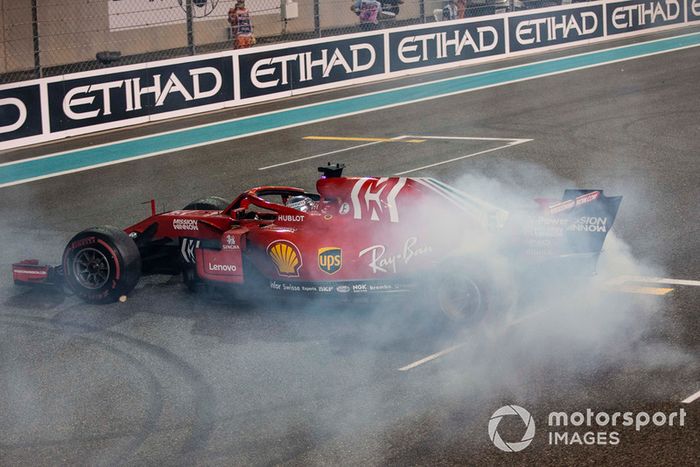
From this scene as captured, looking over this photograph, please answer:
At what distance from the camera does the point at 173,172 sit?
695 inches

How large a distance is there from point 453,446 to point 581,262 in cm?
290

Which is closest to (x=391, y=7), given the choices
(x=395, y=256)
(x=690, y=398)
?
(x=395, y=256)

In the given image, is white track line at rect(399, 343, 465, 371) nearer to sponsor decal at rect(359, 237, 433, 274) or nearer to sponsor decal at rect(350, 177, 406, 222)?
sponsor decal at rect(359, 237, 433, 274)

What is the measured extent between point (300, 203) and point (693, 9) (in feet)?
90.4

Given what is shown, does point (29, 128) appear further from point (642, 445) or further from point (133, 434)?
point (642, 445)

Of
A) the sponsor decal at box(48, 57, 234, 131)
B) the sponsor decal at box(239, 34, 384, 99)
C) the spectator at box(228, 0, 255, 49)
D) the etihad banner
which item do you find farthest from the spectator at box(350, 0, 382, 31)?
the sponsor decal at box(48, 57, 234, 131)

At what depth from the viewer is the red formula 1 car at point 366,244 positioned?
976 centimetres

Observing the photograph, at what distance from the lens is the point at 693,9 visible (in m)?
35.1

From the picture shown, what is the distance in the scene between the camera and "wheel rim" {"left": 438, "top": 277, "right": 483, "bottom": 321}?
31.8ft

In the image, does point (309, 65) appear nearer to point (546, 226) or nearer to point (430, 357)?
point (546, 226)

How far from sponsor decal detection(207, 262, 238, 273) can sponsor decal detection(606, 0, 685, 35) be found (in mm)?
24066

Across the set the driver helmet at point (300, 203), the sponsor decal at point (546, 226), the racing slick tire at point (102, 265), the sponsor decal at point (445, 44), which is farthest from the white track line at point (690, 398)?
the sponsor decal at point (445, 44)

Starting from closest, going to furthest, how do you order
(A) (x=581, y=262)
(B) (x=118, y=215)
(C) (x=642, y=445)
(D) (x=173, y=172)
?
(C) (x=642, y=445), (A) (x=581, y=262), (B) (x=118, y=215), (D) (x=173, y=172)

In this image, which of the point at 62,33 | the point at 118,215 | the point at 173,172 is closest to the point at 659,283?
the point at 118,215
